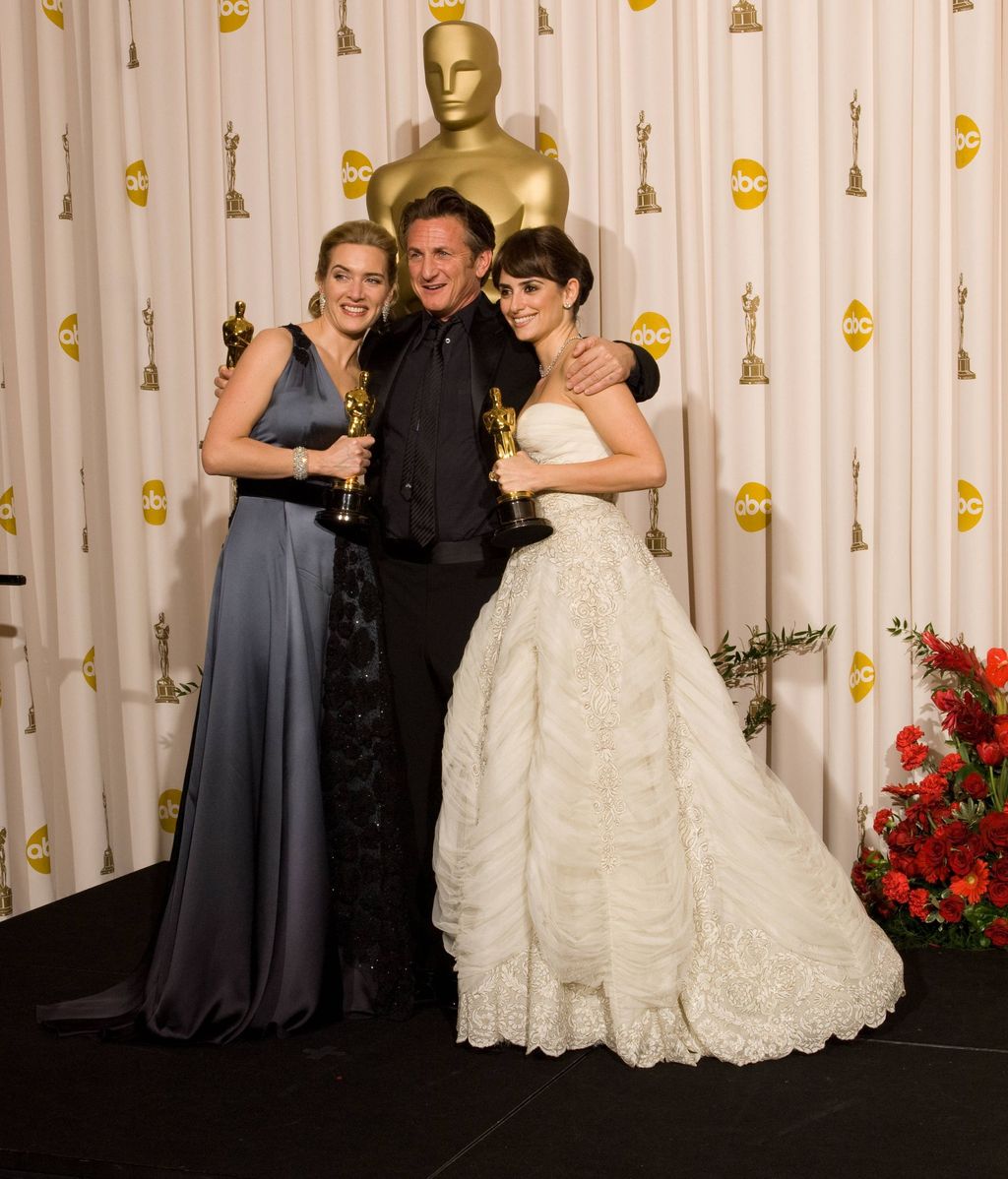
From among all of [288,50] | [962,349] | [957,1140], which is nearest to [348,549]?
[957,1140]

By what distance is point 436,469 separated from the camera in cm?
274

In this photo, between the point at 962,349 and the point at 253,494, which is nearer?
the point at 253,494

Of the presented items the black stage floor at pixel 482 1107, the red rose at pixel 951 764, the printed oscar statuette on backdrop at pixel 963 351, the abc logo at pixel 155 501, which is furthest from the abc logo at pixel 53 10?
the red rose at pixel 951 764

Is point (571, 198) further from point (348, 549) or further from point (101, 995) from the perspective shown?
point (101, 995)

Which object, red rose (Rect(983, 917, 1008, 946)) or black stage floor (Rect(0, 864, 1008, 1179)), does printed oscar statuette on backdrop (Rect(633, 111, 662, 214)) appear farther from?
black stage floor (Rect(0, 864, 1008, 1179))

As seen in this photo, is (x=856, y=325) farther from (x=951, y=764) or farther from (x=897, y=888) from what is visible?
(x=897, y=888)

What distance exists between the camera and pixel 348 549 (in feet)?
9.06

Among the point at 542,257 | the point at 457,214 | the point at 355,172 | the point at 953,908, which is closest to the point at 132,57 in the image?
the point at 355,172

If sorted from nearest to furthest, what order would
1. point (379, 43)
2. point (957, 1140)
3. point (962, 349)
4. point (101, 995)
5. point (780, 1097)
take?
point (957, 1140) < point (780, 1097) < point (101, 995) < point (962, 349) < point (379, 43)

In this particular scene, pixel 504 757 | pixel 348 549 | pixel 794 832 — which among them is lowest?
pixel 794 832

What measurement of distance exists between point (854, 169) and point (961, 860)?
180 cm

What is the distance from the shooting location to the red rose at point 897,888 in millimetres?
3242

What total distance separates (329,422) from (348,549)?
0.26 m

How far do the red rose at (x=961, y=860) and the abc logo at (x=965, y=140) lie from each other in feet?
5.70
